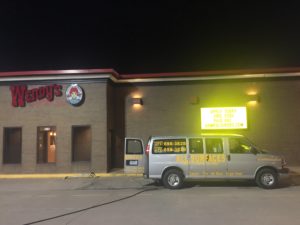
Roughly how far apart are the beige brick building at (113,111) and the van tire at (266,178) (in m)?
7.68

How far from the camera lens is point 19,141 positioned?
21.4 m

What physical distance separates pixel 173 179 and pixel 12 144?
10.8 metres

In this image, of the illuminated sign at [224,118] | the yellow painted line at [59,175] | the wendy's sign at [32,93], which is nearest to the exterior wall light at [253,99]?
the illuminated sign at [224,118]

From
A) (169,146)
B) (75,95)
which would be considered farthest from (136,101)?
(169,146)

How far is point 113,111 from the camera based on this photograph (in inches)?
898

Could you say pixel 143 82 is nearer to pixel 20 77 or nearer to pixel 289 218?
pixel 20 77

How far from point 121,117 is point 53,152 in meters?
4.40

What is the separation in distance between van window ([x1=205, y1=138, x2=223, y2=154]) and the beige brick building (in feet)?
23.9

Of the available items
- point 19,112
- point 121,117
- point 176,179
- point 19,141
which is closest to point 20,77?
point 19,112

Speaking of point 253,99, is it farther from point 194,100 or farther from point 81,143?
point 81,143

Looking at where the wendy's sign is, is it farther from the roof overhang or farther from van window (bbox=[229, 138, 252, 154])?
van window (bbox=[229, 138, 252, 154])

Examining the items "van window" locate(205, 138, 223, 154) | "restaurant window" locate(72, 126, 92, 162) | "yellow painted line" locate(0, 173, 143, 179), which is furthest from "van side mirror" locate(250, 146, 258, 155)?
"restaurant window" locate(72, 126, 92, 162)

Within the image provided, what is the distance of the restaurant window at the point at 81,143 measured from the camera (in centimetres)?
2108

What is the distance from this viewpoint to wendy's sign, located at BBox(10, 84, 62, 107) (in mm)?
21234
